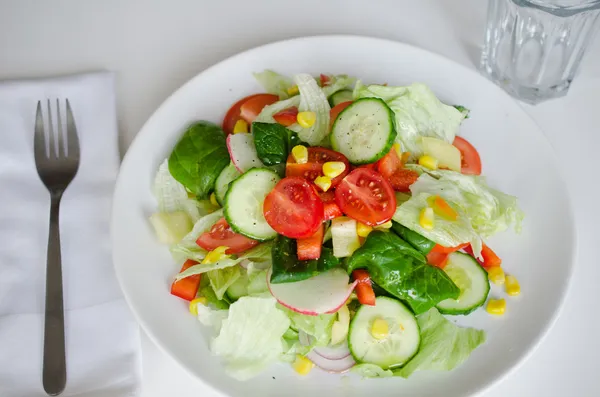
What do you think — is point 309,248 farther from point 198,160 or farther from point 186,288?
point 198,160

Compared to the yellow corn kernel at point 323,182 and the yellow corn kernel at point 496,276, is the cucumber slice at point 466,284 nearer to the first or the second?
the yellow corn kernel at point 496,276

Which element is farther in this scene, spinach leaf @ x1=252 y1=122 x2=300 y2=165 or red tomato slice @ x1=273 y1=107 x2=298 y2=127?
red tomato slice @ x1=273 y1=107 x2=298 y2=127

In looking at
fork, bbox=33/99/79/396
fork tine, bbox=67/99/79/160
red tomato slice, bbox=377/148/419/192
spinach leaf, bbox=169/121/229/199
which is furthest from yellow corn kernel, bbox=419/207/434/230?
fork tine, bbox=67/99/79/160

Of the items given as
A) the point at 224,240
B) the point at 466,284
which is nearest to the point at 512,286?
the point at 466,284

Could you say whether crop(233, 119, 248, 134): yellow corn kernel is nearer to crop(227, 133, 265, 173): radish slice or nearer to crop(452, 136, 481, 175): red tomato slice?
crop(227, 133, 265, 173): radish slice

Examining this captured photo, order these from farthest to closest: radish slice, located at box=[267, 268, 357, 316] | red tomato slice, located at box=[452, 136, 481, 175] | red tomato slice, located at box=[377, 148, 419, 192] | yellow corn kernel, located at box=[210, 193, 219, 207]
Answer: red tomato slice, located at box=[452, 136, 481, 175]
yellow corn kernel, located at box=[210, 193, 219, 207]
red tomato slice, located at box=[377, 148, 419, 192]
radish slice, located at box=[267, 268, 357, 316]

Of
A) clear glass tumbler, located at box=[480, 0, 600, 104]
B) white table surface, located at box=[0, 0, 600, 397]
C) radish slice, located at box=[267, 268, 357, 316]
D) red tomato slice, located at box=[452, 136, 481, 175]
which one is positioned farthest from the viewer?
white table surface, located at box=[0, 0, 600, 397]

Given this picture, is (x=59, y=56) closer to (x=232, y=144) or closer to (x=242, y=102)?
(x=242, y=102)

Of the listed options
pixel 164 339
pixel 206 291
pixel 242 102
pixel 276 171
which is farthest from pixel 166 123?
pixel 164 339
